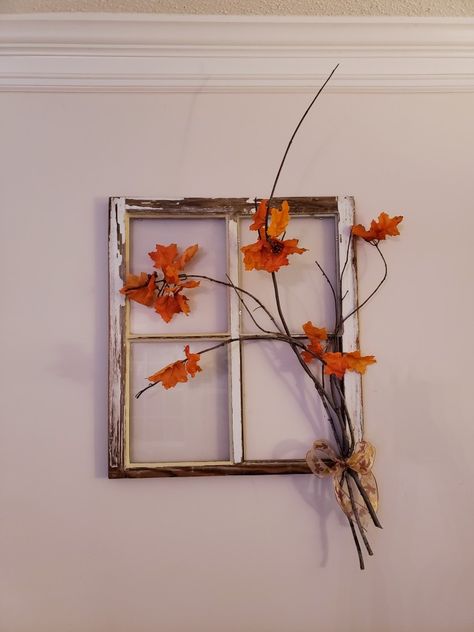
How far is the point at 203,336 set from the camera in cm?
155

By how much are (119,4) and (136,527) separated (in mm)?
1433

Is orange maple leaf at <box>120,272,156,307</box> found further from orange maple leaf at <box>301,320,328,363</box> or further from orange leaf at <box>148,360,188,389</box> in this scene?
orange maple leaf at <box>301,320,328,363</box>

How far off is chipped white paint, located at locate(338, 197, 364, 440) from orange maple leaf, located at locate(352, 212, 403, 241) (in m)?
0.05

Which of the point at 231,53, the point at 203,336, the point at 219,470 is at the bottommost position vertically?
the point at 219,470

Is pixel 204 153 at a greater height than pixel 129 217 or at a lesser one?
greater

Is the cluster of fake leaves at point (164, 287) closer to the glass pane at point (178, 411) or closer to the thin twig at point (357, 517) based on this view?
the glass pane at point (178, 411)

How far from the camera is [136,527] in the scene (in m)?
1.53

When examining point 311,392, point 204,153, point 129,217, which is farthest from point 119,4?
point 311,392

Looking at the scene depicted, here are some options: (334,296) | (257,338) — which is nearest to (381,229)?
(334,296)

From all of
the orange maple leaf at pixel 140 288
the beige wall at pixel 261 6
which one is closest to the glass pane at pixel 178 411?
the orange maple leaf at pixel 140 288

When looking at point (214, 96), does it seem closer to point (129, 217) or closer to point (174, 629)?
point (129, 217)

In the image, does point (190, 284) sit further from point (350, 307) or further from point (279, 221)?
point (350, 307)

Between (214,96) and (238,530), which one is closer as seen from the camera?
(238,530)

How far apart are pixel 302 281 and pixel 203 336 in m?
0.33
